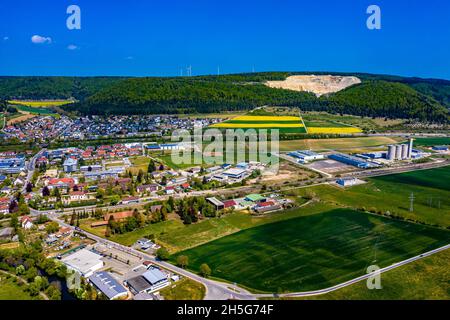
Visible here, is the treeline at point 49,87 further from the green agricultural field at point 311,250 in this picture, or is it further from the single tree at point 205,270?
the single tree at point 205,270

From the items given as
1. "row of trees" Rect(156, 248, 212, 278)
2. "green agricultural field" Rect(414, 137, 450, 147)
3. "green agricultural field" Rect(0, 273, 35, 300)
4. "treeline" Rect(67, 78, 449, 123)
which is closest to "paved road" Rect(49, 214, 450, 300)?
"row of trees" Rect(156, 248, 212, 278)

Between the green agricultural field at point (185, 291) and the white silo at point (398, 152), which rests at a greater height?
the white silo at point (398, 152)

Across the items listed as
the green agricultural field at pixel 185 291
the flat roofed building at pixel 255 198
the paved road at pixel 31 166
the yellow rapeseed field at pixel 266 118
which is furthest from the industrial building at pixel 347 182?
the yellow rapeseed field at pixel 266 118

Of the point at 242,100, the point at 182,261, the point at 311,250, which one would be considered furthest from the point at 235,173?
the point at 242,100

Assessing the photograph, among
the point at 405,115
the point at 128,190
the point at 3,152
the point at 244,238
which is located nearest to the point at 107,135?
the point at 3,152

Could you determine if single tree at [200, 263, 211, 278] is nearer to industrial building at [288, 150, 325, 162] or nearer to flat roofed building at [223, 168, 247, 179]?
flat roofed building at [223, 168, 247, 179]

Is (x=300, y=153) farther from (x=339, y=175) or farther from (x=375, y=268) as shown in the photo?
(x=375, y=268)

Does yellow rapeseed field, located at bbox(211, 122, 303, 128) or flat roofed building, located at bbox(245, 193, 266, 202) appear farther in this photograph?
yellow rapeseed field, located at bbox(211, 122, 303, 128)
